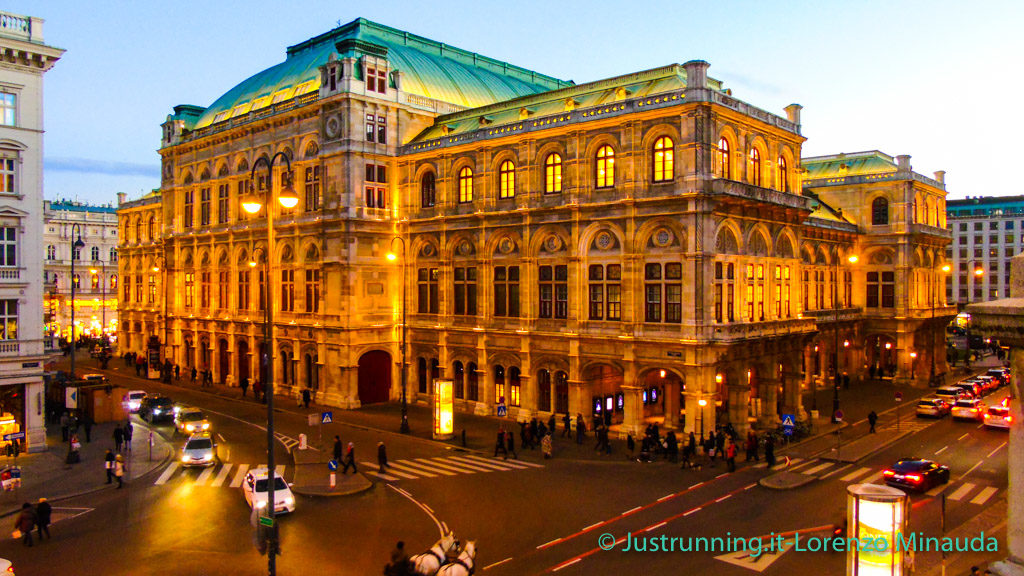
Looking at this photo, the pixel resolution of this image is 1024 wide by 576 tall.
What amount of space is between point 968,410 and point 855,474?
19.1 m

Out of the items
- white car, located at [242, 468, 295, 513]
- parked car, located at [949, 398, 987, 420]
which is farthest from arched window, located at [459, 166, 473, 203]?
parked car, located at [949, 398, 987, 420]

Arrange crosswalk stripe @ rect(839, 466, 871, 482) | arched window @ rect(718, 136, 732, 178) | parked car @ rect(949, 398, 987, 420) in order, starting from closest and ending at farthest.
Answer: crosswalk stripe @ rect(839, 466, 871, 482) < arched window @ rect(718, 136, 732, 178) < parked car @ rect(949, 398, 987, 420)

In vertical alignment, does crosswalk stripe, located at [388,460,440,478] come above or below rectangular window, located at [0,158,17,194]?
below

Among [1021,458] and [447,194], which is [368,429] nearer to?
[447,194]

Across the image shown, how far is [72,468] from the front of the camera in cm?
3281

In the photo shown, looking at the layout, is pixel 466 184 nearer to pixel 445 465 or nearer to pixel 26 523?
pixel 445 465

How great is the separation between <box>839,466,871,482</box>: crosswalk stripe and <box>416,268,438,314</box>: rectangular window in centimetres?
2785

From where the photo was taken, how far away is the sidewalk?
28.4 metres

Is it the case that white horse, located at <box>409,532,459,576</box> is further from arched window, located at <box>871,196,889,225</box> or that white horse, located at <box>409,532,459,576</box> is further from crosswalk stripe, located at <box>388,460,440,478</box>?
arched window, located at <box>871,196,889,225</box>

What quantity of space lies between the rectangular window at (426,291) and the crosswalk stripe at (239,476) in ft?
63.7

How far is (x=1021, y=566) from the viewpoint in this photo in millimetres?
11906

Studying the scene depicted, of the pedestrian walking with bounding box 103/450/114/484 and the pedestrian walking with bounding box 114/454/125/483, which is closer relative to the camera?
the pedestrian walking with bounding box 114/454/125/483

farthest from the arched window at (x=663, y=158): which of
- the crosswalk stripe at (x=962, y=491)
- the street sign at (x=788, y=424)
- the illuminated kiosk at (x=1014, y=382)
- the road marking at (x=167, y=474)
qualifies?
the road marking at (x=167, y=474)

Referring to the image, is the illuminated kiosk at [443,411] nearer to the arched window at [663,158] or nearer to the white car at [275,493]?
the white car at [275,493]
